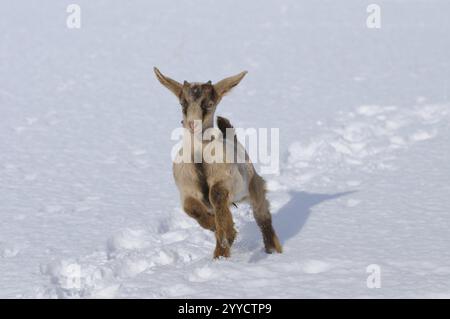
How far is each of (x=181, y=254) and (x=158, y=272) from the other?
0.91m

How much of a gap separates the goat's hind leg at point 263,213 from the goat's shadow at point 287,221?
0.13 m

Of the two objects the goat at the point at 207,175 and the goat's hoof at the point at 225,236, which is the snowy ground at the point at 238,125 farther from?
the goat at the point at 207,175

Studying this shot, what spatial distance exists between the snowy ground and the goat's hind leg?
0.18 metres

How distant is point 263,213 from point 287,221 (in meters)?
1.26

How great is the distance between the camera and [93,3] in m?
22.7

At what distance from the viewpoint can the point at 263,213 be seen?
701 cm

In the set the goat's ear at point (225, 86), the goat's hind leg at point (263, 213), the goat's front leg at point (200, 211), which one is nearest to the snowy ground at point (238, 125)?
the goat's hind leg at point (263, 213)

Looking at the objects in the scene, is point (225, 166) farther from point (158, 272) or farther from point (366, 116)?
point (366, 116)

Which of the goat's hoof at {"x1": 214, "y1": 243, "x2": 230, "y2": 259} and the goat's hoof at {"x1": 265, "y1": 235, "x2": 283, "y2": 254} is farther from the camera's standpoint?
the goat's hoof at {"x1": 265, "y1": 235, "x2": 283, "y2": 254}

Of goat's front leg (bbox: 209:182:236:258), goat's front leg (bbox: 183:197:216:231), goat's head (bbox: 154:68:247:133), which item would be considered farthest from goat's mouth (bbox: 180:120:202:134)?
goat's front leg (bbox: 183:197:216:231)

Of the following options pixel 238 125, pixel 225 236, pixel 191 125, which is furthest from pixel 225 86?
pixel 238 125

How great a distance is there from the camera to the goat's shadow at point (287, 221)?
7.23 metres

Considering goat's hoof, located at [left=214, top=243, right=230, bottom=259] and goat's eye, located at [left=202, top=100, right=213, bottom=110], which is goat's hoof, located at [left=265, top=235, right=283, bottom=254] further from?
goat's eye, located at [left=202, top=100, right=213, bottom=110]

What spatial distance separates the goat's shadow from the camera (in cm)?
723
